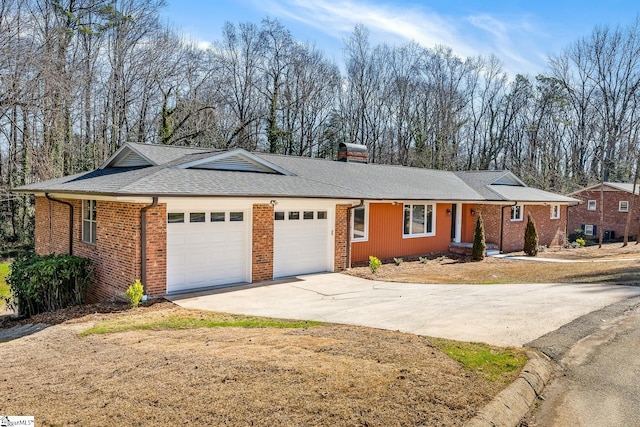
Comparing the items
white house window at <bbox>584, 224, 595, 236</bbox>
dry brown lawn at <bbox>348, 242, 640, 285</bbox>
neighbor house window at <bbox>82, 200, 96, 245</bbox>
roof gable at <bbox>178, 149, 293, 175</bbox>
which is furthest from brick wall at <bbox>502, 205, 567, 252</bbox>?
neighbor house window at <bbox>82, 200, 96, 245</bbox>

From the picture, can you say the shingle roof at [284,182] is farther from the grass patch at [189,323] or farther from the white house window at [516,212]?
the grass patch at [189,323]

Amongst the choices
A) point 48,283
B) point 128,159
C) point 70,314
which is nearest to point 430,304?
point 70,314

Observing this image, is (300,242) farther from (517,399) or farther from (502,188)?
(502,188)

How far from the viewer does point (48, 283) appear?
9.87 m

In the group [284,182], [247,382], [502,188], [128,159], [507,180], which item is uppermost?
[507,180]

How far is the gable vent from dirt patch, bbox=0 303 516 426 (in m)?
6.63

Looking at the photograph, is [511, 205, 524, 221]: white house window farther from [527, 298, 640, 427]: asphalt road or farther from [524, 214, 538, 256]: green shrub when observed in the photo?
[527, 298, 640, 427]: asphalt road

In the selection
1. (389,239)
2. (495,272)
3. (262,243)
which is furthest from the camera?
(389,239)

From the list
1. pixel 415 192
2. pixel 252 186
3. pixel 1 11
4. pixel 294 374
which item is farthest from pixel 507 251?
pixel 1 11

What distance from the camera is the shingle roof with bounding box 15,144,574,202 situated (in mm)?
10328

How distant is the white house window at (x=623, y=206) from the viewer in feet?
99.2

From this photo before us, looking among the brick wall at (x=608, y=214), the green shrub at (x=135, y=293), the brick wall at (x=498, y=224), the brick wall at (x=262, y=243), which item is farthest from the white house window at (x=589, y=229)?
the green shrub at (x=135, y=293)

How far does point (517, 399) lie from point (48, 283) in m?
9.77

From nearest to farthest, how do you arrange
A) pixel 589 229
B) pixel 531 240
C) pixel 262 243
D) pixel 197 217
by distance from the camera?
pixel 197 217 → pixel 262 243 → pixel 531 240 → pixel 589 229
